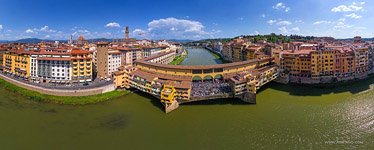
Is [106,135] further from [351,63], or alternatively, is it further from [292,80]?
[351,63]

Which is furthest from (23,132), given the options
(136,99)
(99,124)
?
(136,99)

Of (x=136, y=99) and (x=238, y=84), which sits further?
(x=136, y=99)

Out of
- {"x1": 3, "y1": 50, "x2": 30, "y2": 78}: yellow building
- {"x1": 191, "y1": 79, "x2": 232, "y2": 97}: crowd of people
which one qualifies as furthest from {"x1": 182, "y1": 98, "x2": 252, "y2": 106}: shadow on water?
{"x1": 3, "y1": 50, "x2": 30, "y2": 78}: yellow building

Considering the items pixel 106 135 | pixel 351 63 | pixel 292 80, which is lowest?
pixel 106 135

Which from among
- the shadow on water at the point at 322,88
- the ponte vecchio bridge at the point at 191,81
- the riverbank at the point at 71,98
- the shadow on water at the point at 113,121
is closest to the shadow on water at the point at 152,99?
the ponte vecchio bridge at the point at 191,81

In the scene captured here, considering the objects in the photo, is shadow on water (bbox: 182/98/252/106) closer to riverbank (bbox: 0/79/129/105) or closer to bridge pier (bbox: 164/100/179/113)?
bridge pier (bbox: 164/100/179/113)

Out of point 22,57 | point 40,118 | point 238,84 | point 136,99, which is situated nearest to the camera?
point 40,118
